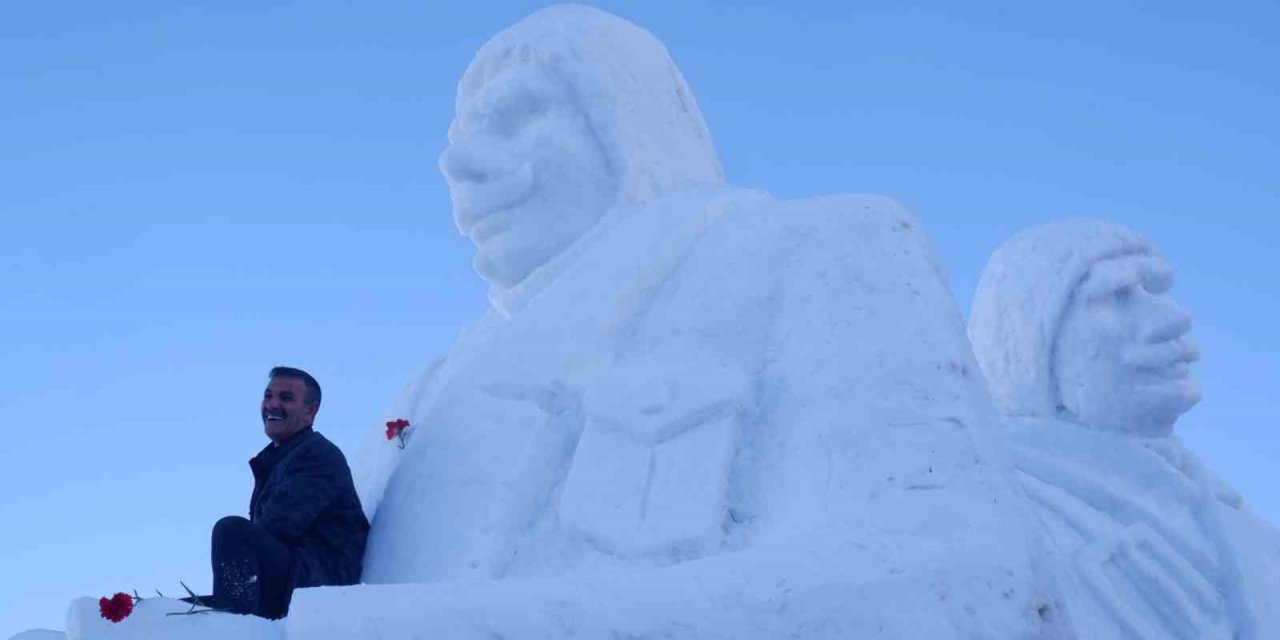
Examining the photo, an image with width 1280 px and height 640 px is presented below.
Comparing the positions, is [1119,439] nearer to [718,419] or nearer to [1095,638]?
[1095,638]

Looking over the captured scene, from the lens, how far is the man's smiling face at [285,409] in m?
4.51

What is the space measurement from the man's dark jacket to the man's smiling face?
3 cm

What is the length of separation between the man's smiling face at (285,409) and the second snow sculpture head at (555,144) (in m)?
0.88

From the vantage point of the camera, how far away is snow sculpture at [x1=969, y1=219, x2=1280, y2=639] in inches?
238

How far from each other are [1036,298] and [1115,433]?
63cm

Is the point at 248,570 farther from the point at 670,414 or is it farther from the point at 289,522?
the point at 670,414

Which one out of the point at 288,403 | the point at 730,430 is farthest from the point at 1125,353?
the point at 288,403

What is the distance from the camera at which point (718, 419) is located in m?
4.03

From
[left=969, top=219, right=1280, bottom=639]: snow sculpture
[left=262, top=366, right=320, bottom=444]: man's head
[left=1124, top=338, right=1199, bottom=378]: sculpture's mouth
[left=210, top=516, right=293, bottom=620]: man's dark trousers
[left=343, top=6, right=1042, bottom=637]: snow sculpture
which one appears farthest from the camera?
[left=1124, top=338, right=1199, bottom=378]: sculpture's mouth

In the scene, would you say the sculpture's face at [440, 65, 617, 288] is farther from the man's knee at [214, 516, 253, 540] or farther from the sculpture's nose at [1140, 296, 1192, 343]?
the sculpture's nose at [1140, 296, 1192, 343]

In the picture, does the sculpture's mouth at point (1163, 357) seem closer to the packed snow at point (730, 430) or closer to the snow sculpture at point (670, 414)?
the packed snow at point (730, 430)

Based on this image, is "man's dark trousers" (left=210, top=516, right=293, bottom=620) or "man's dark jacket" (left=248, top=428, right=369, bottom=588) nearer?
"man's dark trousers" (left=210, top=516, right=293, bottom=620)

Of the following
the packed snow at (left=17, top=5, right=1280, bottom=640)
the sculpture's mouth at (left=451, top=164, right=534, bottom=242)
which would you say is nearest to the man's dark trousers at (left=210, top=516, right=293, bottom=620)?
the packed snow at (left=17, top=5, right=1280, bottom=640)

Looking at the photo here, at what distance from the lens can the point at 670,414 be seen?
13.4 ft
